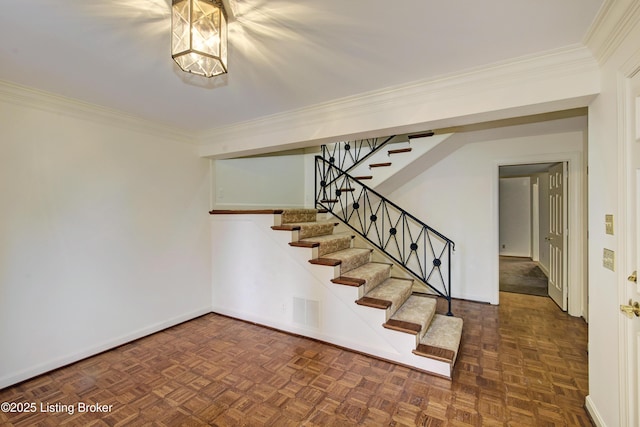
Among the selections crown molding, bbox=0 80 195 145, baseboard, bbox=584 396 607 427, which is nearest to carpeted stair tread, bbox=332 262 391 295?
baseboard, bbox=584 396 607 427

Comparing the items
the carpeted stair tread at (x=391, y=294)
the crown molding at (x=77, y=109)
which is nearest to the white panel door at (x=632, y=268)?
the carpeted stair tread at (x=391, y=294)

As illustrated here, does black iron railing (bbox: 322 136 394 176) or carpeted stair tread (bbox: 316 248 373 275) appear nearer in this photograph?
carpeted stair tread (bbox: 316 248 373 275)

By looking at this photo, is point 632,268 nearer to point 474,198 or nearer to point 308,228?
point 308,228

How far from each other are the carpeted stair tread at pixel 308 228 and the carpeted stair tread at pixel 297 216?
0.06 m

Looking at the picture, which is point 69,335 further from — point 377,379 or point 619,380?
point 619,380

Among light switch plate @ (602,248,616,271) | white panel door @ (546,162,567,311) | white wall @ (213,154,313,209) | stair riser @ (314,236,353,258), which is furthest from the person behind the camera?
white wall @ (213,154,313,209)

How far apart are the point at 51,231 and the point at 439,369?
3411 mm

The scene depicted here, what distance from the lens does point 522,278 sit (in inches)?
213

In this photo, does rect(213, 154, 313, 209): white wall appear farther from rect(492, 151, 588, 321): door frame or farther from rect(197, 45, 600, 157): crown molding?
rect(492, 151, 588, 321): door frame

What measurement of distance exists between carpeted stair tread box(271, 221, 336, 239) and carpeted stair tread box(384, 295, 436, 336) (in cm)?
129

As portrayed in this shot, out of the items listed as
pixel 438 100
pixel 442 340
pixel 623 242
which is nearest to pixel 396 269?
pixel 442 340

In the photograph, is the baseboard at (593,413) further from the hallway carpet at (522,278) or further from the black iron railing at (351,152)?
the black iron railing at (351,152)

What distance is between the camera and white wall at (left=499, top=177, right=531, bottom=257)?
7.67m

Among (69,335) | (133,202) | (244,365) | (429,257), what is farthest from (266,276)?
(429,257)
